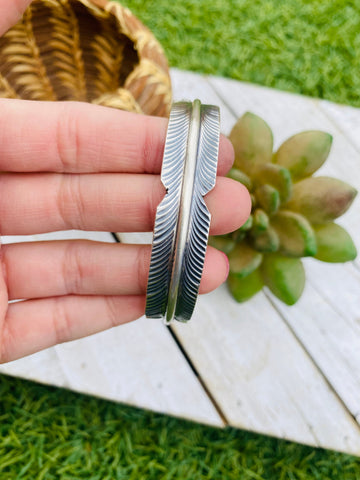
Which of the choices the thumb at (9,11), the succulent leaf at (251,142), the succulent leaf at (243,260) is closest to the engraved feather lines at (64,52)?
the thumb at (9,11)

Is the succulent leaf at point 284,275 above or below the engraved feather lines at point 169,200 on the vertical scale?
below

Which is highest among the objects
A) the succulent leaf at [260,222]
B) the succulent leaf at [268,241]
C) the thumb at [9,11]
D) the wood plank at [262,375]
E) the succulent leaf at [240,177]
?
the thumb at [9,11]

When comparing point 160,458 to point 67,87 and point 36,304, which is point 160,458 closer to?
point 36,304

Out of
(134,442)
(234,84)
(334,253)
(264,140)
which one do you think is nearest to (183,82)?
(234,84)

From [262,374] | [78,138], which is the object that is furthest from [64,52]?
[262,374]

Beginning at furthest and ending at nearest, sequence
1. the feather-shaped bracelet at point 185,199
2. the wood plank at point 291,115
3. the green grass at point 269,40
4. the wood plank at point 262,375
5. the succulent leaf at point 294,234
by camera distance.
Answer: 1. the green grass at point 269,40
2. the wood plank at point 291,115
3. the wood plank at point 262,375
4. the succulent leaf at point 294,234
5. the feather-shaped bracelet at point 185,199

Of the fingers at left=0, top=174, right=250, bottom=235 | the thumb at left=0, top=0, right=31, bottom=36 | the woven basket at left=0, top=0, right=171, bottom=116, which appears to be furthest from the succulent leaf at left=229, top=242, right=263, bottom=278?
the thumb at left=0, top=0, right=31, bottom=36

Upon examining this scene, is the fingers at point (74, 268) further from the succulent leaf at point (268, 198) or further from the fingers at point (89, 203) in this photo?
the succulent leaf at point (268, 198)
